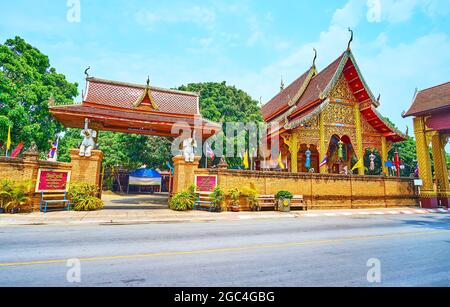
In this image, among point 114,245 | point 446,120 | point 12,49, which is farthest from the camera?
point 12,49

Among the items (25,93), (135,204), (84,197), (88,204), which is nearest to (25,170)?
(84,197)

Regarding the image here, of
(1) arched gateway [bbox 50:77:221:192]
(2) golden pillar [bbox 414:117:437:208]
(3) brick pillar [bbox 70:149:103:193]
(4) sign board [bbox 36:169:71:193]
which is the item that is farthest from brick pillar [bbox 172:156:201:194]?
(2) golden pillar [bbox 414:117:437:208]

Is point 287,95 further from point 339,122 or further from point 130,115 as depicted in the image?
point 130,115

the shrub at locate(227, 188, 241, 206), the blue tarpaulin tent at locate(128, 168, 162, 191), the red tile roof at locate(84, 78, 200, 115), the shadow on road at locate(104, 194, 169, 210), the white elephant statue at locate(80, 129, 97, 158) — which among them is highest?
the red tile roof at locate(84, 78, 200, 115)

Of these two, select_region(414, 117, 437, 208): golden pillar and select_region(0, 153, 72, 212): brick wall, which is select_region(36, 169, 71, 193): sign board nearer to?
select_region(0, 153, 72, 212): brick wall

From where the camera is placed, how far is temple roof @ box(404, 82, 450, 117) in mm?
18617

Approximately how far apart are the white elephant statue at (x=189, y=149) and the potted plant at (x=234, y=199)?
321cm

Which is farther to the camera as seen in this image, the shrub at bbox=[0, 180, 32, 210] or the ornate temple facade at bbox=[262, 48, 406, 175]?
the ornate temple facade at bbox=[262, 48, 406, 175]

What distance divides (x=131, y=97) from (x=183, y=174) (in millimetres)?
6903

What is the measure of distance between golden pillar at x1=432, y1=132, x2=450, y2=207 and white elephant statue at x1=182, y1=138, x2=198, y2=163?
755 inches

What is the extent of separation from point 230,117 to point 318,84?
8766mm
